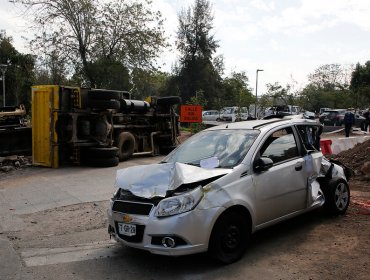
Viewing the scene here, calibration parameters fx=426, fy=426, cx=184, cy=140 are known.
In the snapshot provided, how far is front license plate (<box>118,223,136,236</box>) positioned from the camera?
4.79 metres

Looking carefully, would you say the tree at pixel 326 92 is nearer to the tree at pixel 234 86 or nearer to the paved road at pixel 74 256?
the tree at pixel 234 86

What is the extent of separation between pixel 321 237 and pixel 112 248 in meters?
2.89

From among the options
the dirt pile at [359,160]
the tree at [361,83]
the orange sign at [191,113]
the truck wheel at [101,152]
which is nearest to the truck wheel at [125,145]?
the truck wheel at [101,152]

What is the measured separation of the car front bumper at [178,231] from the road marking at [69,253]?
102cm

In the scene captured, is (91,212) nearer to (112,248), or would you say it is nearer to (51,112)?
(112,248)

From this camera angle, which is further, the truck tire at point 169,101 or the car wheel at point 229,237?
the truck tire at point 169,101

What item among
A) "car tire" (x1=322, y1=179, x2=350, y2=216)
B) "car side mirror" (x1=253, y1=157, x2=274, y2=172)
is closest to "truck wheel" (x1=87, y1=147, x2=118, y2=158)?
"car tire" (x1=322, y1=179, x2=350, y2=216)

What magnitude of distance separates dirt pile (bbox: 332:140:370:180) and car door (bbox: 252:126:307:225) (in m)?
4.89

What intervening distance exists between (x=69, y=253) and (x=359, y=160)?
8.77 m

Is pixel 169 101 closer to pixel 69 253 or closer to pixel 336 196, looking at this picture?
pixel 336 196

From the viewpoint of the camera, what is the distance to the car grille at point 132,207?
4.74 meters

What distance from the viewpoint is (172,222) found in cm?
454

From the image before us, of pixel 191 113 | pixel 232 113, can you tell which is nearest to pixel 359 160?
pixel 191 113

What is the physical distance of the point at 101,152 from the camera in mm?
13102
